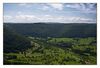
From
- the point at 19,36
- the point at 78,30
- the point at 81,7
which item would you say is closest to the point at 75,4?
the point at 81,7

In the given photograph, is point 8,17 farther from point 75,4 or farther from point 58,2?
point 75,4

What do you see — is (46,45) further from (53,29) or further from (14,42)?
(14,42)

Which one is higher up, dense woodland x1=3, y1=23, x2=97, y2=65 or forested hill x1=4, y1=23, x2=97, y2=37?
forested hill x1=4, y1=23, x2=97, y2=37

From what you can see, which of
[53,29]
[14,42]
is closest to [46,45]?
[53,29]

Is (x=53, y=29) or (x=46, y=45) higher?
(x=53, y=29)

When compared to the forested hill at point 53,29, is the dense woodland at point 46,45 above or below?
below
